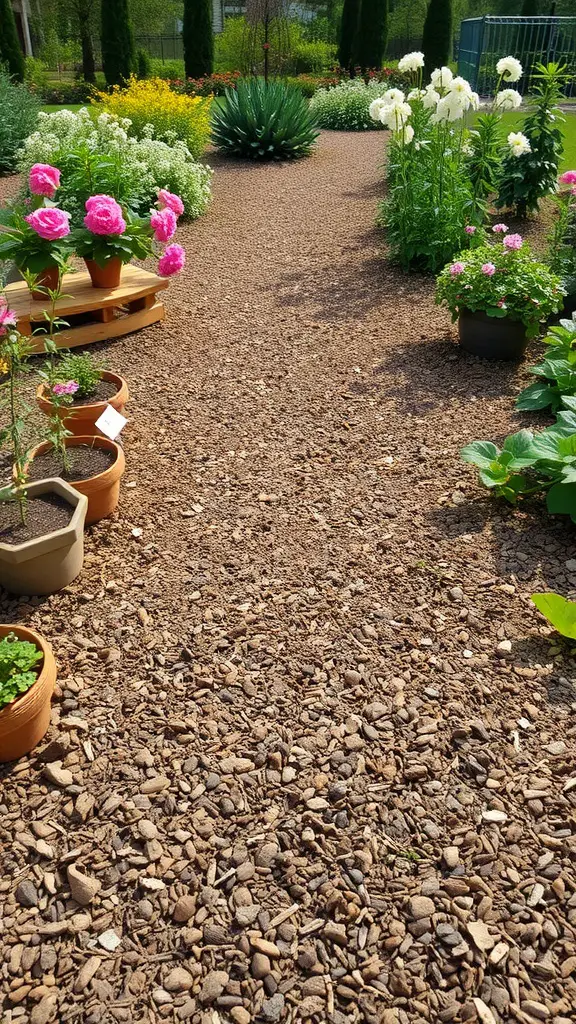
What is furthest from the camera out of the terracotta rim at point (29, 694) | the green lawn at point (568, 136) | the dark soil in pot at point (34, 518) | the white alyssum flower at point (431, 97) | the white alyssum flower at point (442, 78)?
the green lawn at point (568, 136)

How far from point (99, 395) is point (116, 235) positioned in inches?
57.8

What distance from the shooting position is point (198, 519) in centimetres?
318

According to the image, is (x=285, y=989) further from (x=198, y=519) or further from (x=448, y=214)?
(x=448, y=214)

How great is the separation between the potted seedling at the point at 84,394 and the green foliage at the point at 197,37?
1912 centimetres

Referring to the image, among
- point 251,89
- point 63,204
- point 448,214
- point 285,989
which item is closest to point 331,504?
point 285,989

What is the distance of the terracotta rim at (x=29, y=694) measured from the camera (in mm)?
1994

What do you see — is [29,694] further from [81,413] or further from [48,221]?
[48,221]

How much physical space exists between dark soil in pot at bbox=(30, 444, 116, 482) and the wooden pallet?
5.14 ft

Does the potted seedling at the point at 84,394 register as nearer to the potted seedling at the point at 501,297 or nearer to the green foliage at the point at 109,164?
the green foliage at the point at 109,164

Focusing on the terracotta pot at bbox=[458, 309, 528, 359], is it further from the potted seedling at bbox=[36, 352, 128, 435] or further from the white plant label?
the white plant label

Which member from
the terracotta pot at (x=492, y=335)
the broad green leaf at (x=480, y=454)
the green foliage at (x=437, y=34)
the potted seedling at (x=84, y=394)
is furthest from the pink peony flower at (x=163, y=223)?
the green foliage at (x=437, y=34)

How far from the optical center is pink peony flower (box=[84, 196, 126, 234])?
13.4 ft

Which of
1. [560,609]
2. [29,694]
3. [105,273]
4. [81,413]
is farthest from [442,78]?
[29,694]

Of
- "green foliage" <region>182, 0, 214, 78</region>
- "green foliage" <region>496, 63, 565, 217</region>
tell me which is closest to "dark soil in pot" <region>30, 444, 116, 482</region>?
"green foliage" <region>496, 63, 565, 217</region>
